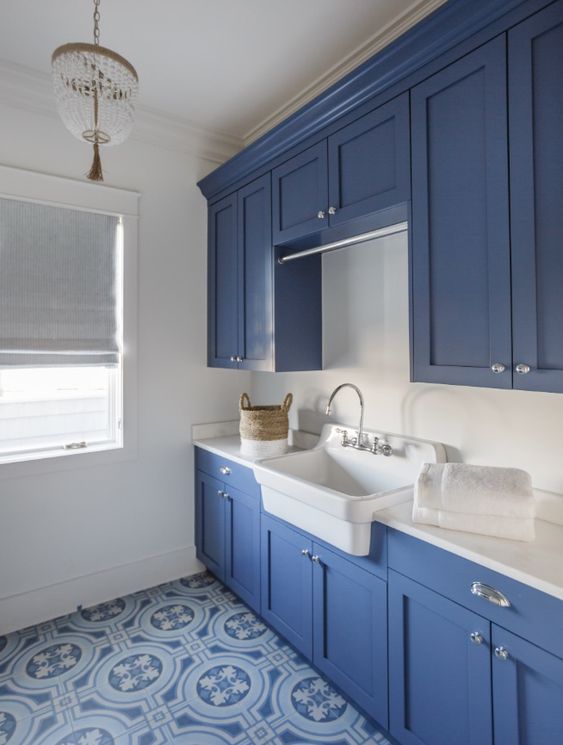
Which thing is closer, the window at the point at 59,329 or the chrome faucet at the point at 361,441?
the chrome faucet at the point at 361,441

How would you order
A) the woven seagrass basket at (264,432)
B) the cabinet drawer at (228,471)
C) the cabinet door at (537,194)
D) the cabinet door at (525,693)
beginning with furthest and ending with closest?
the woven seagrass basket at (264,432)
the cabinet drawer at (228,471)
the cabinet door at (537,194)
the cabinet door at (525,693)

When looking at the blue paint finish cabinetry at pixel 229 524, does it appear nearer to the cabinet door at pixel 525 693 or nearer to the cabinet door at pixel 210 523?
the cabinet door at pixel 210 523

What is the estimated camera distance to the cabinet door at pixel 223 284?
2654 millimetres

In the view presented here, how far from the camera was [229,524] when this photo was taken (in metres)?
2.53

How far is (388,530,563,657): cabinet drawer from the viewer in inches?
44.0

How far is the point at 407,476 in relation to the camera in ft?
6.46

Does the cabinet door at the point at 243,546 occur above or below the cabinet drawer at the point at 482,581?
below

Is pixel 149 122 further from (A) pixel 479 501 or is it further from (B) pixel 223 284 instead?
(A) pixel 479 501

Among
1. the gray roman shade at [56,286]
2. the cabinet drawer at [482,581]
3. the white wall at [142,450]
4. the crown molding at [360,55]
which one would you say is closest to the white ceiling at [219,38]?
the crown molding at [360,55]

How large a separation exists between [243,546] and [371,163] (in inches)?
75.4

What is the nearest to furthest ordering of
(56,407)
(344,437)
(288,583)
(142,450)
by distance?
(288,583)
(344,437)
(56,407)
(142,450)

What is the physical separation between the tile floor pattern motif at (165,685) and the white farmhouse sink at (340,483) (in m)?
0.70

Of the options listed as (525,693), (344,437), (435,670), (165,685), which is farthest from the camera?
(344,437)

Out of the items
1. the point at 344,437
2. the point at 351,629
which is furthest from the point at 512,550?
the point at 344,437
